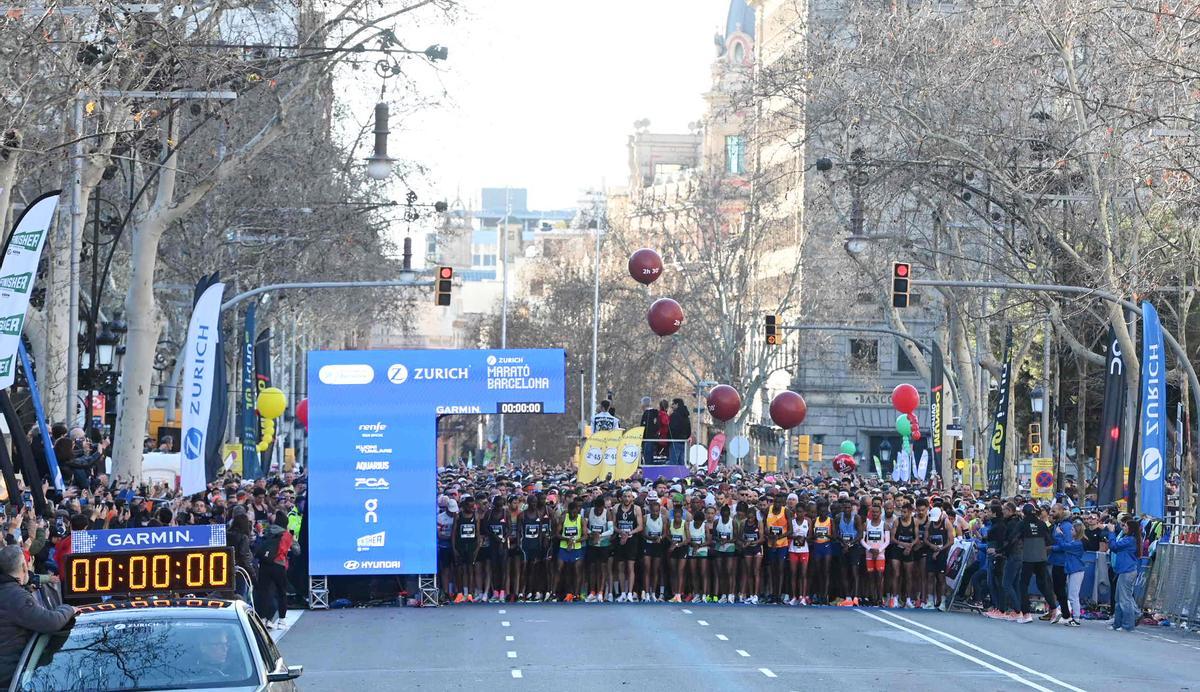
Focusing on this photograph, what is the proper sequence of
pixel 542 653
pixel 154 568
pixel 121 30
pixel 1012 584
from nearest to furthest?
pixel 154 568 → pixel 542 653 → pixel 121 30 → pixel 1012 584

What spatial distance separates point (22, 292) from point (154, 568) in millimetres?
6155

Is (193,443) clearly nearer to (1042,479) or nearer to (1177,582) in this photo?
(1177,582)

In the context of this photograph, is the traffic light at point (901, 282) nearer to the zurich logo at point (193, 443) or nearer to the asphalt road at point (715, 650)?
the asphalt road at point (715, 650)

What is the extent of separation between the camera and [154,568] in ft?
43.1

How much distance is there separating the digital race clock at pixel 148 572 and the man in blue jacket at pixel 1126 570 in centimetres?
1519

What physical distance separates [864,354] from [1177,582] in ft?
186

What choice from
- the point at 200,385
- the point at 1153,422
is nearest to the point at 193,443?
the point at 200,385

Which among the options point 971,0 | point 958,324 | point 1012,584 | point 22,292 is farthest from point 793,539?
point 958,324

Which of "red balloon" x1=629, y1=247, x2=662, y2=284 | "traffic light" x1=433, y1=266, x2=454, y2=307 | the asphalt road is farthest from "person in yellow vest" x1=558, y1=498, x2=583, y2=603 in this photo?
"traffic light" x1=433, y1=266, x2=454, y2=307

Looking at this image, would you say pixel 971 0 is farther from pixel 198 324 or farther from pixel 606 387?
pixel 606 387

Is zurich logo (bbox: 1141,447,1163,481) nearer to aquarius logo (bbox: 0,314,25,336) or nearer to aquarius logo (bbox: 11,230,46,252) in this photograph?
aquarius logo (bbox: 11,230,46,252)

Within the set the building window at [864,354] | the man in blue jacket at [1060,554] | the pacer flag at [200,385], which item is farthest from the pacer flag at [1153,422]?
the building window at [864,354]

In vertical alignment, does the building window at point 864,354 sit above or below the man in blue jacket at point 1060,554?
above

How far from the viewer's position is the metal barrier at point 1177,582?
83.4 feet
